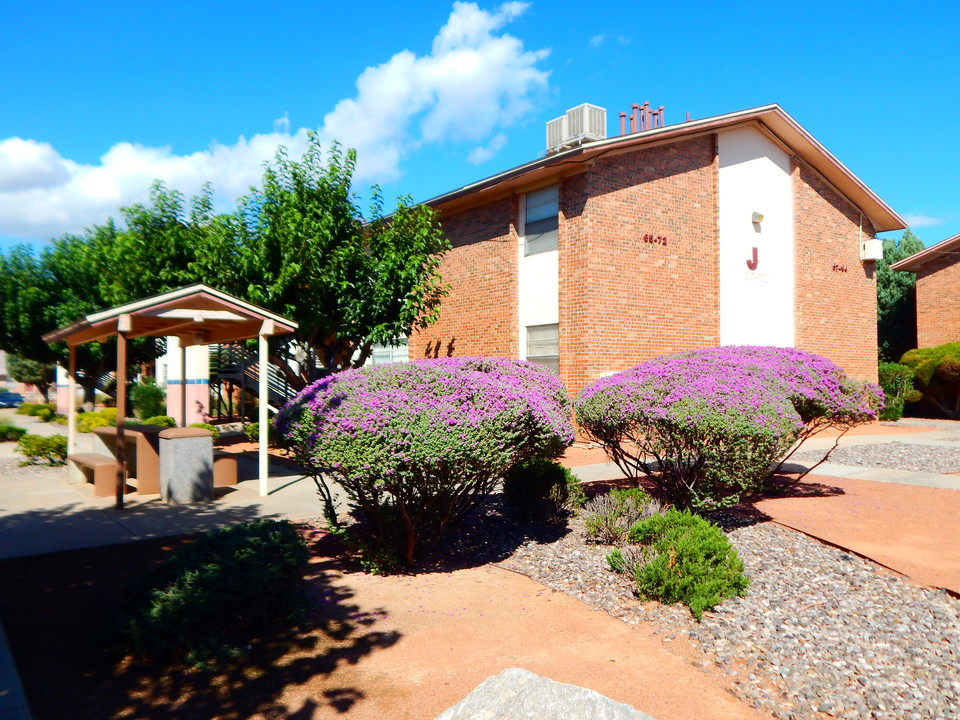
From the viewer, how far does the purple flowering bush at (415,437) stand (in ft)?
18.4

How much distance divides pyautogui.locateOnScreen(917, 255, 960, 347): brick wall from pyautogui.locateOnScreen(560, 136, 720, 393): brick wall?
14.2 meters

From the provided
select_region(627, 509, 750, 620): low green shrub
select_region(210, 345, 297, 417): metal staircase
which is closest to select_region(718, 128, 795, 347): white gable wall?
select_region(627, 509, 750, 620): low green shrub

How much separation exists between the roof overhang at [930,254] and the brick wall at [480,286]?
58.9 feet

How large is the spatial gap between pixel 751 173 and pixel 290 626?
1795 centimetres

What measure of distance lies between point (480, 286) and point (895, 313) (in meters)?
22.9

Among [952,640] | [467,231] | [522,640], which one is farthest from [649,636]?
[467,231]

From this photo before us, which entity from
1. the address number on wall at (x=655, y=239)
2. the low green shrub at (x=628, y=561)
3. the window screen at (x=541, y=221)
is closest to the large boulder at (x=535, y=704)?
the low green shrub at (x=628, y=561)

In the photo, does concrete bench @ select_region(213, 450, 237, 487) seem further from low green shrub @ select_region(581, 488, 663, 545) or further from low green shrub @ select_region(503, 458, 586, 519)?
low green shrub @ select_region(581, 488, 663, 545)

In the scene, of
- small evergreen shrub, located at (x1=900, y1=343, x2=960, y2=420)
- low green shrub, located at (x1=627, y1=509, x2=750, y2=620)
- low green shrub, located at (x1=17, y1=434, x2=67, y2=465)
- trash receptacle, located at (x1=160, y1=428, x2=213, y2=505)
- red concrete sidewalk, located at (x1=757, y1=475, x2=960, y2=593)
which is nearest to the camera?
low green shrub, located at (x1=627, y1=509, x2=750, y2=620)

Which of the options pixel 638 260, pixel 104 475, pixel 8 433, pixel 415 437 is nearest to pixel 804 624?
pixel 415 437

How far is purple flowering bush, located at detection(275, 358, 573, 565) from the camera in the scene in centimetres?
560

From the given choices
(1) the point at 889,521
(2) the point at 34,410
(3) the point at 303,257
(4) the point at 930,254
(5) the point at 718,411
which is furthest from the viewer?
(2) the point at 34,410

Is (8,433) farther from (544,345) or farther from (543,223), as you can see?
(543,223)

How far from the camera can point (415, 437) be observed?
557cm
